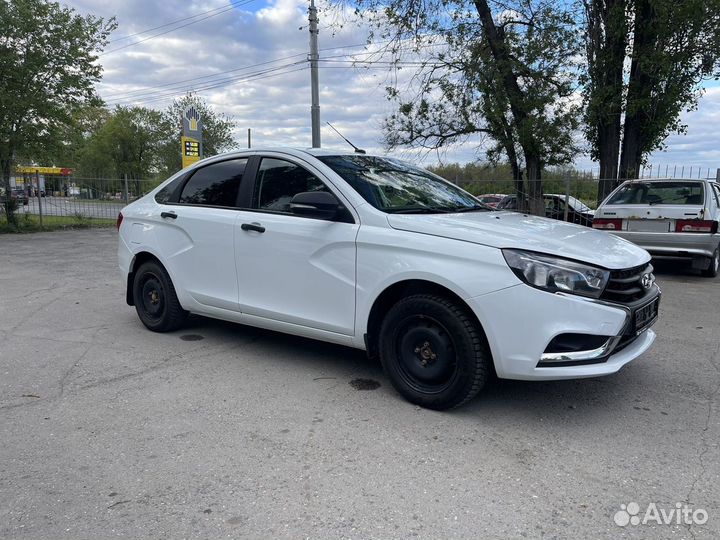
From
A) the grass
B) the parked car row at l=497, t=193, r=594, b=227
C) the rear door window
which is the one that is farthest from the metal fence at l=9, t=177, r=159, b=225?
the rear door window

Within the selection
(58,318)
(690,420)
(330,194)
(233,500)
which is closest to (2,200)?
(58,318)

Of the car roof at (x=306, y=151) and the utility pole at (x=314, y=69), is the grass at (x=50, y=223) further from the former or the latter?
the car roof at (x=306, y=151)

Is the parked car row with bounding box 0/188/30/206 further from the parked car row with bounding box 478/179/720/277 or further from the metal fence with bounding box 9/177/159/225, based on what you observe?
the parked car row with bounding box 478/179/720/277

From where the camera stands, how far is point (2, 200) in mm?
16422

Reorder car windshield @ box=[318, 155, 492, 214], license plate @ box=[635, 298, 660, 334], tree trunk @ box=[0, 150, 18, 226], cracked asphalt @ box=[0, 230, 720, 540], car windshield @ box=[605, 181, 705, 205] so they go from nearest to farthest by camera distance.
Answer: cracked asphalt @ box=[0, 230, 720, 540]
license plate @ box=[635, 298, 660, 334]
car windshield @ box=[318, 155, 492, 214]
car windshield @ box=[605, 181, 705, 205]
tree trunk @ box=[0, 150, 18, 226]

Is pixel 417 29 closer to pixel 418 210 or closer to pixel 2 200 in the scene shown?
pixel 418 210

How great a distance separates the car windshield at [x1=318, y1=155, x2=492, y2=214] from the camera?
4.09 m

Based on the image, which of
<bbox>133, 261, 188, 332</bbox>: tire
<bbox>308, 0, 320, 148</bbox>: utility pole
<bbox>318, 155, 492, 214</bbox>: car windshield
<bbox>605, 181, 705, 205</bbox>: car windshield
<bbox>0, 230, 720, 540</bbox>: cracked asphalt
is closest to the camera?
<bbox>0, 230, 720, 540</bbox>: cracked asphalt

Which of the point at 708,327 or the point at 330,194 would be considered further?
the point at 708,327

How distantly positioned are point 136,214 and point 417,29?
10.6 meters

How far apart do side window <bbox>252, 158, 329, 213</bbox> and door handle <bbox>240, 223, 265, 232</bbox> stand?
0.58 feet

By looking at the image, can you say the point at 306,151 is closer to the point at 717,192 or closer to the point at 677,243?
the point at 677,243

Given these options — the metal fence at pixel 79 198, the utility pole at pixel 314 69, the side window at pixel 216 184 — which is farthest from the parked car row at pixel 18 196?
the side window at pixel 216 184

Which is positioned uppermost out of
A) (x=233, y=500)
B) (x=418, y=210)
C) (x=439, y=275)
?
(x=418, y=210)
